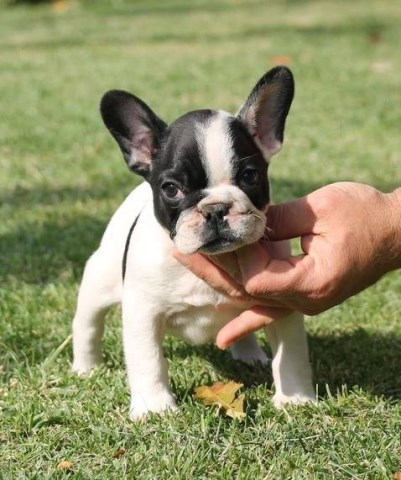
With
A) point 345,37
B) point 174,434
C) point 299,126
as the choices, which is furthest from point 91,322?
point 345,37

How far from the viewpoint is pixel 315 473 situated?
2.96m

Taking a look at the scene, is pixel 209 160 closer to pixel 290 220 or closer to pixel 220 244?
pixel 220 244

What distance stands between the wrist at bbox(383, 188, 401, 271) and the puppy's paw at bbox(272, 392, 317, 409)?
58 cm

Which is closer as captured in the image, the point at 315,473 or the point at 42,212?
the point at 315,473

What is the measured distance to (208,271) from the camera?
322cm

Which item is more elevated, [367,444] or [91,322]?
[91,322]

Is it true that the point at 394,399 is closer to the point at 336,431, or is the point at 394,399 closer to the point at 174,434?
the point at 336,431

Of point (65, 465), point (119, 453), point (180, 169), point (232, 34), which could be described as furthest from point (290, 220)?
point (232, 34)

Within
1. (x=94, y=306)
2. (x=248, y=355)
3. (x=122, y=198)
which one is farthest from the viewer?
(x=122, y=198)

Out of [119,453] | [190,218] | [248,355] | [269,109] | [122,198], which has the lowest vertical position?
[248,355]

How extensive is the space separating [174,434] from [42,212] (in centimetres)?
317

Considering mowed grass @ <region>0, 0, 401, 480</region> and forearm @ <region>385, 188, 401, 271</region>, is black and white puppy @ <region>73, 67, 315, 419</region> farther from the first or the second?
forearm @ <region>385, 188, 401, 271</region>

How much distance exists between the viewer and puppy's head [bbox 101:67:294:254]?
304 cm

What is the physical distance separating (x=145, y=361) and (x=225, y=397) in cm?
32
